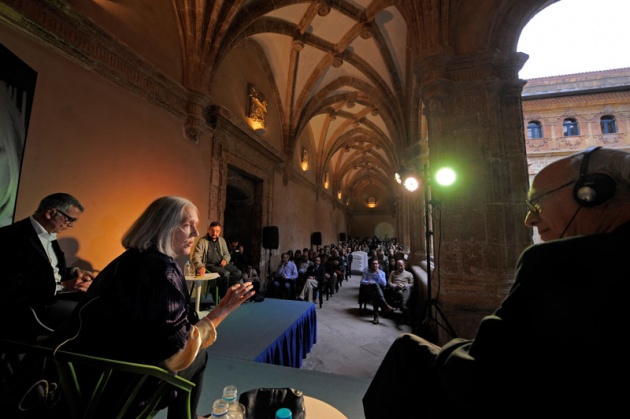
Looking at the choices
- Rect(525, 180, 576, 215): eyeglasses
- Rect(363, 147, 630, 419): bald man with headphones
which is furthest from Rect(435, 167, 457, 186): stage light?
Rect(363, 147, 630, 419): bald man with headphones

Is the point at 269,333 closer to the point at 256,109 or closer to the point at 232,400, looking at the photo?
the point at 232,400

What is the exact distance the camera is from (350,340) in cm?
431

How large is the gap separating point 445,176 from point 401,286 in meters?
3.18

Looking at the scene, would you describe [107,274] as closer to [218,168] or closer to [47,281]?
[47,281]

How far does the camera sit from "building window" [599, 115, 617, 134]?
1206cm

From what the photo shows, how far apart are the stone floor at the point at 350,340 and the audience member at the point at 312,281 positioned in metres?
0.44

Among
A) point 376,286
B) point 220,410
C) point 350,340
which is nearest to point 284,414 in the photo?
point 220,410

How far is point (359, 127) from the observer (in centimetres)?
1337

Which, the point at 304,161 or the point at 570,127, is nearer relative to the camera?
the point at 304,161

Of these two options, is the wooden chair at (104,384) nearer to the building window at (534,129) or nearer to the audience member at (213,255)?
the audience member at (213,255)

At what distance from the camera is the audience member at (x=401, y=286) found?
527cm

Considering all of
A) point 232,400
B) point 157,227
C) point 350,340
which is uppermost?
point 157,227

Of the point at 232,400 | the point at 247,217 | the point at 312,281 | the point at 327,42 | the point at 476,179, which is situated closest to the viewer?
the point at 232,400

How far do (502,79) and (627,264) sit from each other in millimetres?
3568
